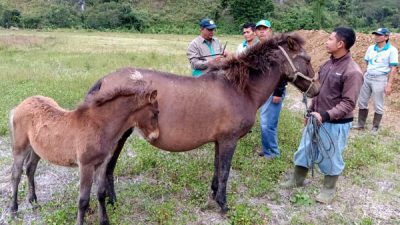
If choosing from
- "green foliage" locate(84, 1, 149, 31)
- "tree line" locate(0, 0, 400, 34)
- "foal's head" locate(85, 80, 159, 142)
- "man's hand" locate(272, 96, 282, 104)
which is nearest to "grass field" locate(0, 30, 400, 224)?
"man's hand" locate(272, 96, 282, 104)

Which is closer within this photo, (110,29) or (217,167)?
(217,167)

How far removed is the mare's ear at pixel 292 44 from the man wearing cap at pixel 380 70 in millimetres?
4500

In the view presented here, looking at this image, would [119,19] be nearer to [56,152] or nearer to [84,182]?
[56,152]

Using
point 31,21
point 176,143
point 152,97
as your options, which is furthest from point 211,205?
point 31,21

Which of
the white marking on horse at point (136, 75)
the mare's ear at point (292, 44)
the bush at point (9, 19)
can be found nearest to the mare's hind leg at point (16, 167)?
the white marking on horse at point (136, 75)

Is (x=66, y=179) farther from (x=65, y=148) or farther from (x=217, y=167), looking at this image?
(x=217, y=167)

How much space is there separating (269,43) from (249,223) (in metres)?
2.21

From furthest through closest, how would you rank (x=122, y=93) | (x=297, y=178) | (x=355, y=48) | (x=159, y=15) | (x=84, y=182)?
(x=159, y=15) → (x=355, y=48) → (x=297, y=178) → (x=84, y=182) → (x=122, y=93)

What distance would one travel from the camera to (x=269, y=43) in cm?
469

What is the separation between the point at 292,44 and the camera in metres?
4.68

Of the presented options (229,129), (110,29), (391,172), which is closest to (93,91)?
(229,129)

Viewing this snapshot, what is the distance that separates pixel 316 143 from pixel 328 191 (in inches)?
28.7

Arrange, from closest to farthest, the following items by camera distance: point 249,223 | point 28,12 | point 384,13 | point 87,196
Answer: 1. point 87,196
2. point 249,223
3. point 28,12
4. point 384,13

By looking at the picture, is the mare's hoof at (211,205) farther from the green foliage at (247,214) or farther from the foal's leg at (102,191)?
the foal's leg at (102,191)
